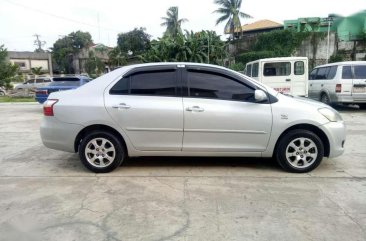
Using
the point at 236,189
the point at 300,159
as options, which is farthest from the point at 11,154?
the point at 300,159

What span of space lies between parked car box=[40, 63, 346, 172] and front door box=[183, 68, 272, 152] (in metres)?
0.01

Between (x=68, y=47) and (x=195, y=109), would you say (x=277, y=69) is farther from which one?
(x=68, y=47)

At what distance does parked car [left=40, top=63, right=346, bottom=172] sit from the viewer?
192 inches

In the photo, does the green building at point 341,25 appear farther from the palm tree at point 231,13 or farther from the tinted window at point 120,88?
the tinted window at point 120,88

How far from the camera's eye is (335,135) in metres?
4.92

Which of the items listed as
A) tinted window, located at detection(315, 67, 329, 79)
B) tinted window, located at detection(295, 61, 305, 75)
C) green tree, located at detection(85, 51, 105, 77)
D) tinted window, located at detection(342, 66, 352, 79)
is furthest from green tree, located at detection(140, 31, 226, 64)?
green tree, located at detection(85, 51, 105, 77)

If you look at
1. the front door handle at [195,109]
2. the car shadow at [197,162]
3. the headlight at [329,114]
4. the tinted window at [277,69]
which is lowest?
the car shadow at [197,162]

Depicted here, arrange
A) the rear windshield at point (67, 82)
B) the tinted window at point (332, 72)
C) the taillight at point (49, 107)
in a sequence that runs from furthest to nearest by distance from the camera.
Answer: the rear windshield at point (67, 82) < the tinted window at point (332, 72) < the taillight at point (49, 107)

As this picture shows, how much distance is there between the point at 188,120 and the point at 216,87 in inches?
25.8

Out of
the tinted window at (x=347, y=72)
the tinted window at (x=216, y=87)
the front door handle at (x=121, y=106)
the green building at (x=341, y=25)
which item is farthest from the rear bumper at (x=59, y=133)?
the green building at (x=341, y=25)

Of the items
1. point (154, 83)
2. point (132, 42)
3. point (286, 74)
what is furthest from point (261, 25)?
point (154, 83)

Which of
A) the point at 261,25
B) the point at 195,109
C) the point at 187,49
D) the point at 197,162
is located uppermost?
the point at 261,25

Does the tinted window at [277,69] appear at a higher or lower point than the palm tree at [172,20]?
lower

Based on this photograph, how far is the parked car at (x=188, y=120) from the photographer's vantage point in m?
4.87
